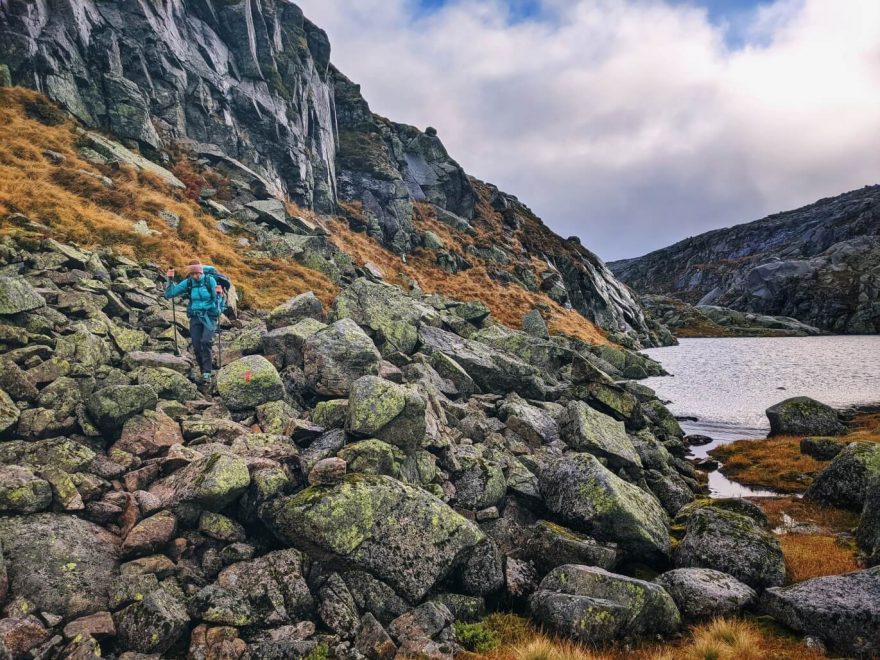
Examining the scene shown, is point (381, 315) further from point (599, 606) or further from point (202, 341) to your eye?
point (599, 606)

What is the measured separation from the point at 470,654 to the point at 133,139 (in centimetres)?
4641

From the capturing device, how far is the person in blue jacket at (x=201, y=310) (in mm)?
14750

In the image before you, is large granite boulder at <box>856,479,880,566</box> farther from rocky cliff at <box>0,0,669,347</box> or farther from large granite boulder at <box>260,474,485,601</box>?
rocky cliff at <box>0,0,669,347</box>

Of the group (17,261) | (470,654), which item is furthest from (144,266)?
(470,654)

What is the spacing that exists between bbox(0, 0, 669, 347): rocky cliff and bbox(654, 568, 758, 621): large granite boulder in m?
41.8

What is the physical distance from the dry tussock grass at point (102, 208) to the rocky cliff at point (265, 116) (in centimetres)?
552

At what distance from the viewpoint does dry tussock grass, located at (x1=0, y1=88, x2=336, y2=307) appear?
2227 cm

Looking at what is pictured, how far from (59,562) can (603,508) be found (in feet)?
39.8

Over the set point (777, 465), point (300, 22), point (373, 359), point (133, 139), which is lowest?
point (777, 465)

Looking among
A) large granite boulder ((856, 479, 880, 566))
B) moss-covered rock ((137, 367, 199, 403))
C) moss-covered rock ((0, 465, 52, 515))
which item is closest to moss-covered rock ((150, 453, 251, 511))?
moss-covered rock ((0, 465, 52, 515))

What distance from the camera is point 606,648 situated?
8703 millimetres

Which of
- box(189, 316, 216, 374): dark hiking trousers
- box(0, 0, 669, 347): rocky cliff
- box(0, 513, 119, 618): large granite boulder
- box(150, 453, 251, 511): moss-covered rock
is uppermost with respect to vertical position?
box(0, 0, 669, 347): rocky cliff

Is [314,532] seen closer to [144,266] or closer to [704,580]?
[704,580]

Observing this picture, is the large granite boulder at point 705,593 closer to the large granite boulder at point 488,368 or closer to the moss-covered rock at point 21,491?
the large granite boulder at point 488,368
